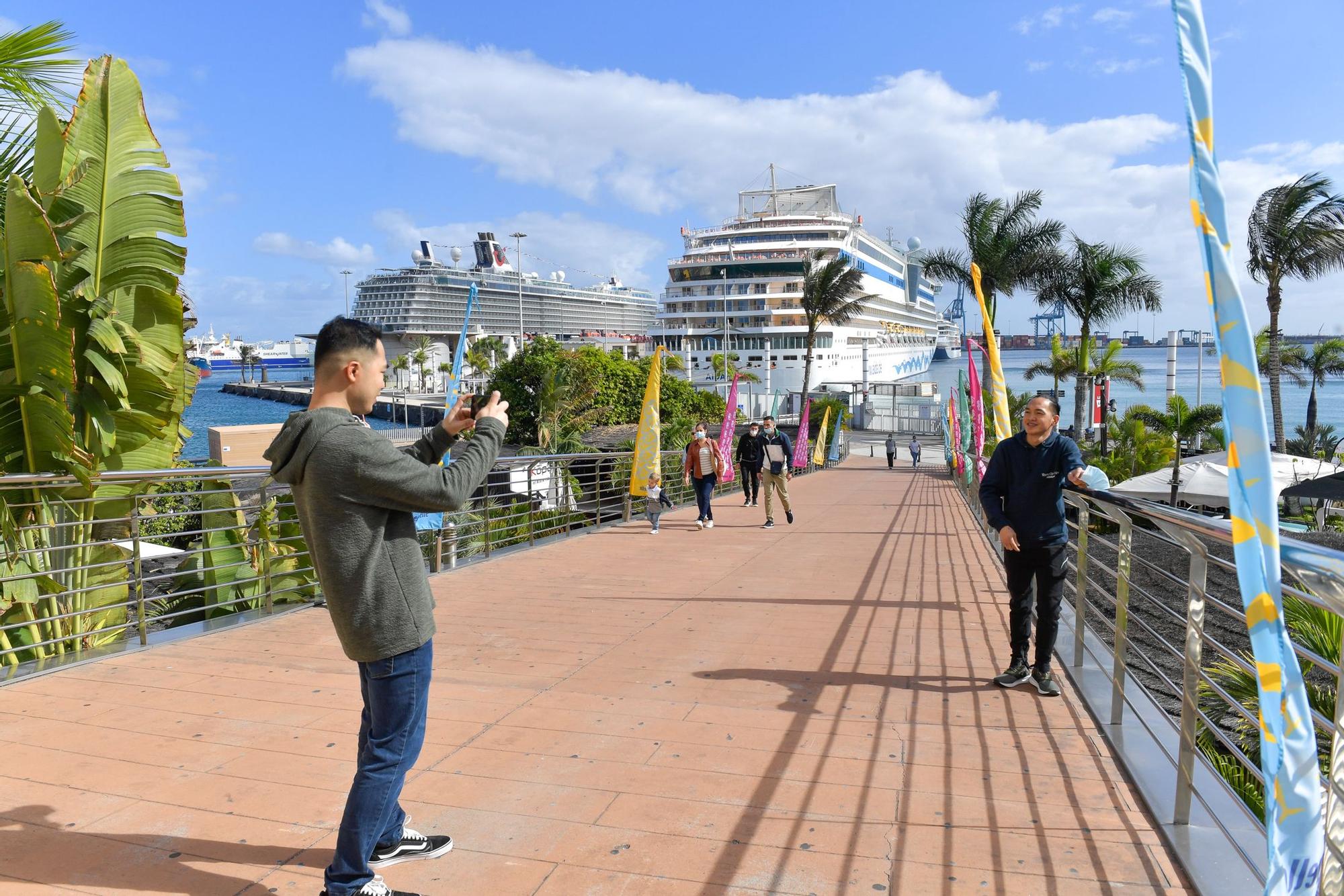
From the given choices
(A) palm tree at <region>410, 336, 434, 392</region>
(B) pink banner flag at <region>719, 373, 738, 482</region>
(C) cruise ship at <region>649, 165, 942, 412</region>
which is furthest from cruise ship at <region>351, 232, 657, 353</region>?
(B) pink banner flag at <region>719, 373, 738, 482</region>

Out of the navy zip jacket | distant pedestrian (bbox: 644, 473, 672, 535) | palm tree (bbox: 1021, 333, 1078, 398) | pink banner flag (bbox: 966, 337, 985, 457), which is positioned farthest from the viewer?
palm tree (bbox: 1021, 333, 1078, 398)

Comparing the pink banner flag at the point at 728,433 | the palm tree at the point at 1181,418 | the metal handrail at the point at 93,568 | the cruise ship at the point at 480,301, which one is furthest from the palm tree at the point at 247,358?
the metal handrail at the point at 93,568

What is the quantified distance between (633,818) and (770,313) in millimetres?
63935

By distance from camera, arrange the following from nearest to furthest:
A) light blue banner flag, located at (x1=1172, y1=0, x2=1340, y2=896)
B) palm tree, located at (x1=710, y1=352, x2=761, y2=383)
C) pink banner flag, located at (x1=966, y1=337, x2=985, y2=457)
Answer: light blue banner flag, located at (x1=1172, y1=0, x2=1340, y2=896) < pink banner flag, located at (x1=966, y1=337, x2=985, y2=457) < palm tree, located at (x1=710, y1=352, x2=761, y2=383)

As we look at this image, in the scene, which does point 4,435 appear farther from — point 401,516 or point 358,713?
point 401,516

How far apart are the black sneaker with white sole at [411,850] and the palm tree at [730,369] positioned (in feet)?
193

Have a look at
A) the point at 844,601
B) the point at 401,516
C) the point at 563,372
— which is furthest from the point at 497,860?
the point at 563,372

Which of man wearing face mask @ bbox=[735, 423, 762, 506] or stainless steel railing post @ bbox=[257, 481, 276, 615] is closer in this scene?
stainless steel railing post @ bbox=[257, 481, 276, 615]

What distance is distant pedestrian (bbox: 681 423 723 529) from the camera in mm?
12227

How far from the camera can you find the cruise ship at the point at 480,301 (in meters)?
96.7

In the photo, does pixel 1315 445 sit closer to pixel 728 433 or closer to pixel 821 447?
pixel 821 447

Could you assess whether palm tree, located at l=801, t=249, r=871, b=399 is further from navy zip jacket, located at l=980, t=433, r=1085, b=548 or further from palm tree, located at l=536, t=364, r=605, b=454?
navy zip jacket, located at l=980, t=433, r=1085, b=548

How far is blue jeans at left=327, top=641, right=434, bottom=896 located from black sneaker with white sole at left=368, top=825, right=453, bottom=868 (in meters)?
0.27

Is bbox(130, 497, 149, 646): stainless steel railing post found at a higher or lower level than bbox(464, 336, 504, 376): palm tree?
lower
